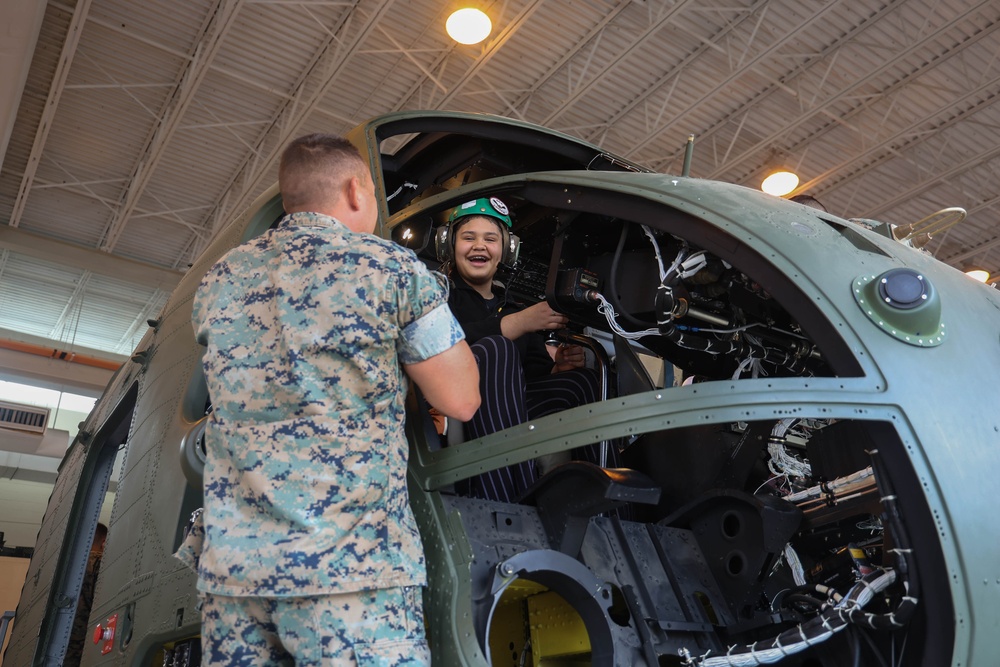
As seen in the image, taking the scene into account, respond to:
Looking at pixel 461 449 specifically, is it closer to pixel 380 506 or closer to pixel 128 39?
pixel 380 506

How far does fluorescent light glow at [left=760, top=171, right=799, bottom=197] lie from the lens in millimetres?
12601

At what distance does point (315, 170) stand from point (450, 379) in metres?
0.74

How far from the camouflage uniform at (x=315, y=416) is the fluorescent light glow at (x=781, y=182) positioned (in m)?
11.3

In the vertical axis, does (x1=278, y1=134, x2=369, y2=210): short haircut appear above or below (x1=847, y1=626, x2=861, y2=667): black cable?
above

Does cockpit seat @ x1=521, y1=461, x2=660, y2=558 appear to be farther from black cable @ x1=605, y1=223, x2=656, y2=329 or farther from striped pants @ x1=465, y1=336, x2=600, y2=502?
black cable @ x1=605, y1=223, x2=656, y2=329

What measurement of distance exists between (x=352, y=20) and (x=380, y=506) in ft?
33.3

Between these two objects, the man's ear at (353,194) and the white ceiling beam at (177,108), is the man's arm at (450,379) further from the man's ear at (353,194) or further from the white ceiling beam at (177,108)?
the white ceiling beam at (177,108)

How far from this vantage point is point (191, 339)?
381 centimetres

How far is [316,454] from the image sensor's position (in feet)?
6.84

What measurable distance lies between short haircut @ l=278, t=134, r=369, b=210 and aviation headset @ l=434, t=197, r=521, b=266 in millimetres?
1410

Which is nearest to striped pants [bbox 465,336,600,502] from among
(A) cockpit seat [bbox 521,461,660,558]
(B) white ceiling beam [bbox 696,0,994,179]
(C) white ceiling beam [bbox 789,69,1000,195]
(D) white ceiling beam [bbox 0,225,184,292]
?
(A) cockpit seat [bbox 521,461,660,558]

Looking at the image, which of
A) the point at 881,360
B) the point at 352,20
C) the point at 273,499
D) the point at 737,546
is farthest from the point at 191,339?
the point at 352,20

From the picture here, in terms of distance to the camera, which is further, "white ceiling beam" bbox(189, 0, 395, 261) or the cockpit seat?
"white ceiling beam" bbox(189, 0, 395, 261)

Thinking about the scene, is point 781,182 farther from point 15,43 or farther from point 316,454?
point 316,454
